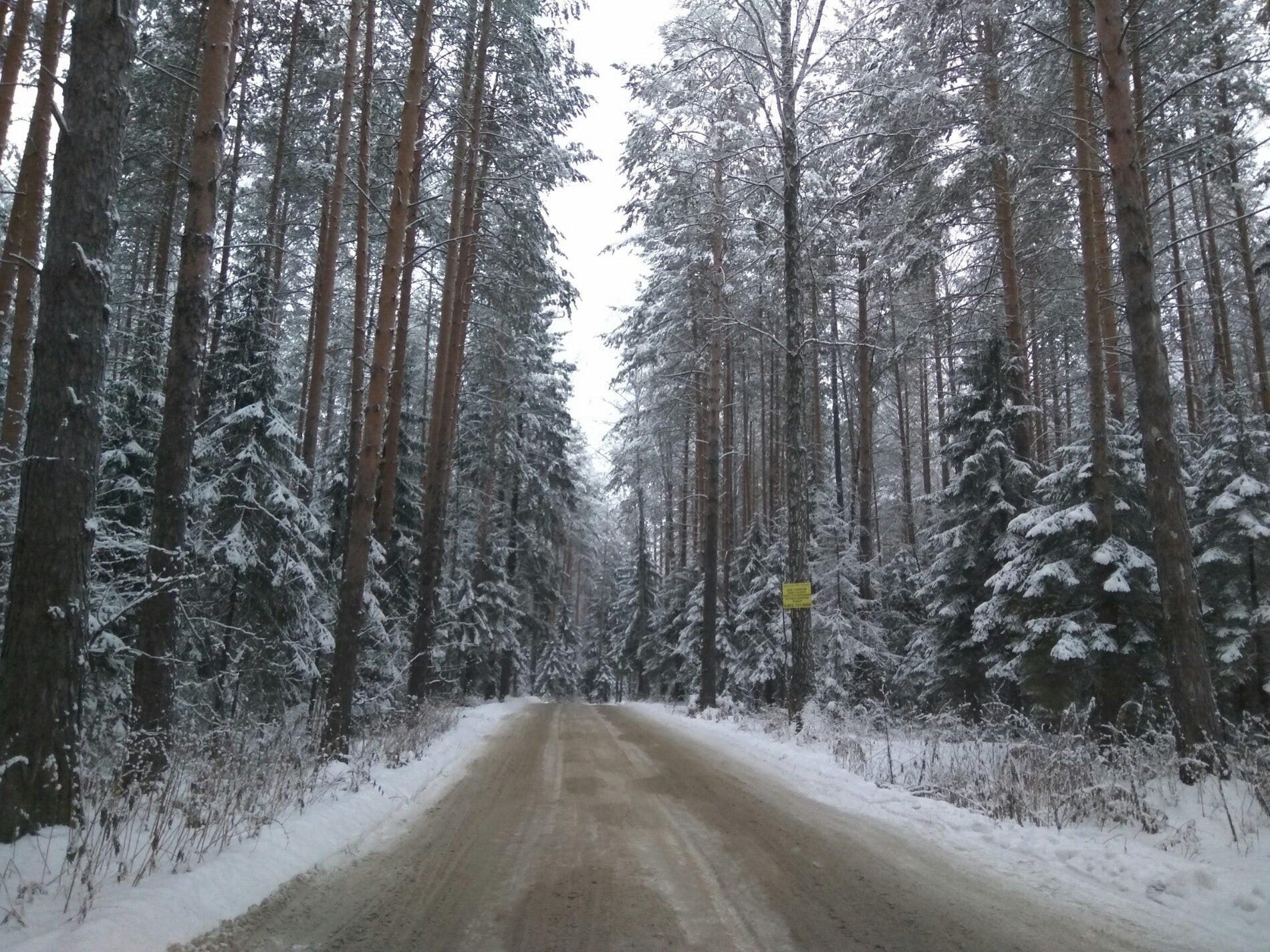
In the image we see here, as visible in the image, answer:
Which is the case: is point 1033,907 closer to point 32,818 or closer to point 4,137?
point 32,818

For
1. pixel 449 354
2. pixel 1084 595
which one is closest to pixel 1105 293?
pixel 1084 595

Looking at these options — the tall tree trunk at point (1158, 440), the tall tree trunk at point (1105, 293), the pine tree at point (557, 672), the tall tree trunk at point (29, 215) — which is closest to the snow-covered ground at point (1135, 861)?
the tall tree trunk at point (1158, 440)

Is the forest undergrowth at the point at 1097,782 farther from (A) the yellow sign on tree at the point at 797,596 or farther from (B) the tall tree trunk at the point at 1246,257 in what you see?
(B) the tall tree trunk at the point at 1246,257

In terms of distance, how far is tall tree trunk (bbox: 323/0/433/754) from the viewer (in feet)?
28.5

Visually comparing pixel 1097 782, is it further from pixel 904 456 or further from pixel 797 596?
pixel 904 456

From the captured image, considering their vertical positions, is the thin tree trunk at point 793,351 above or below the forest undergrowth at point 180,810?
above

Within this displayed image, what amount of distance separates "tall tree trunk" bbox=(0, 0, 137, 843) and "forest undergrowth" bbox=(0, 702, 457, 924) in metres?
0.32

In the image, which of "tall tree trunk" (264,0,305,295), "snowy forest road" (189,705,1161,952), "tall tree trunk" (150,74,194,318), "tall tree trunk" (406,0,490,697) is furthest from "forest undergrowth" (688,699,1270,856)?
"tall tree trunk" (150,74,194,318)

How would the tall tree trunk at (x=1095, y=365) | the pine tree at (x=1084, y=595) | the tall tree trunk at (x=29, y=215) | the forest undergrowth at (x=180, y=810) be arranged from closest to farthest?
the forest undergrowth at (x=180, y=810) < the tall tree trunk at (x=29, y=215) < the pine tree at (x=1084, y=595) < the tall tree trunk at (x=1095, y=365)

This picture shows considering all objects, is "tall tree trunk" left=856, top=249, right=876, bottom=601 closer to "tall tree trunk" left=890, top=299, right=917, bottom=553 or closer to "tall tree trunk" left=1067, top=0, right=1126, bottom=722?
"tall tree trunk" left=890, top=299, right=917, bottom=553

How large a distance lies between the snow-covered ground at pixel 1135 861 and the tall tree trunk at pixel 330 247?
1001 centimetres

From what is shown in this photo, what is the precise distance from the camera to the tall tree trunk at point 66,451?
4000mm

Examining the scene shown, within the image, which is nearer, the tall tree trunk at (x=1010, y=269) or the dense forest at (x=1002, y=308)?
the dense forest at (x=1002, y=308)

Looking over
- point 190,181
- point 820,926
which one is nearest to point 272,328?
point 190,181
